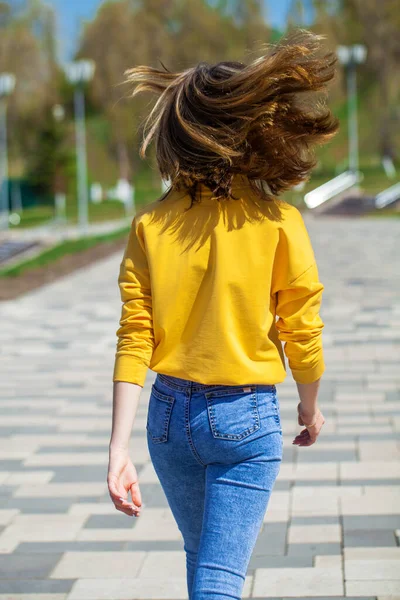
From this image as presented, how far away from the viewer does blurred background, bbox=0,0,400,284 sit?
61156mm

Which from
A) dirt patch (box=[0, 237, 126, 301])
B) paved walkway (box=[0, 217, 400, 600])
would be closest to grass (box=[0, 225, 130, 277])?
dirt patch (box=[0, 237, 126, 301])

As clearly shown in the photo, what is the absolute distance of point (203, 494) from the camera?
2.26 metres

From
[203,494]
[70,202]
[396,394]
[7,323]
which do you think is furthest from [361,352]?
[70,202]

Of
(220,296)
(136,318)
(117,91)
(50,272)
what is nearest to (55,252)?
(50,272)

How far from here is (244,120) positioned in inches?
86.7

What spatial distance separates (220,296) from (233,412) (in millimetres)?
250

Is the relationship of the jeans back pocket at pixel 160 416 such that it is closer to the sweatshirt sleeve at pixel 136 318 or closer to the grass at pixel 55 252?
the sweatshirt sleeve at pixel 136 318

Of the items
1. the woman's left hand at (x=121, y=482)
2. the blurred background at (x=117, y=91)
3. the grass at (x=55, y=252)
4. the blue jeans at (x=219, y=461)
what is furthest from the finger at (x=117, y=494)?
the blurred background at (x=117, y=91)

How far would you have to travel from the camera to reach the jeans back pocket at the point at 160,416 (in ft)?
7.29

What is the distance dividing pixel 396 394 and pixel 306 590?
12.4ft

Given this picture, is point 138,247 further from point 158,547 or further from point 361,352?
point 361,352

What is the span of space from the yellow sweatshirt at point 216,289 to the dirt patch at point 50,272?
12.7 m

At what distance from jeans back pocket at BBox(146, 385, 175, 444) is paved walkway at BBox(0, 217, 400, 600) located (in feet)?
5.07

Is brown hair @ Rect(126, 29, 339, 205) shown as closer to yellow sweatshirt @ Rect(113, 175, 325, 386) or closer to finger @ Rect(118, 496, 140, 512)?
yellow sweatshirt @ Rect(113, 175, 325, 386)
